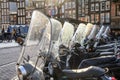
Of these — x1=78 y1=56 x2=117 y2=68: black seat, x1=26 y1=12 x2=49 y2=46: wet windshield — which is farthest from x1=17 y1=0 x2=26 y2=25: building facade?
x1=26 y1=12 x2=49 y2=46: wet windshield

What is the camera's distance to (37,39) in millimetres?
6281

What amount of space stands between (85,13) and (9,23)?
23.3 m

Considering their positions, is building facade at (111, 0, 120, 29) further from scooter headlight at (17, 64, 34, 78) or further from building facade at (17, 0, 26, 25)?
scooter headlight at (17, 64, 34, 78)

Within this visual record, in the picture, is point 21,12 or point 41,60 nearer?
point 41,60

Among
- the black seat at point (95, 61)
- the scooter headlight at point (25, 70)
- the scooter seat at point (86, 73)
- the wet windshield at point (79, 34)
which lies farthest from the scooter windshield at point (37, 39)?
the wet windshield at point (79, 34)

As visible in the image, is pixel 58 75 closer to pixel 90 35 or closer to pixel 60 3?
pixel 90 35

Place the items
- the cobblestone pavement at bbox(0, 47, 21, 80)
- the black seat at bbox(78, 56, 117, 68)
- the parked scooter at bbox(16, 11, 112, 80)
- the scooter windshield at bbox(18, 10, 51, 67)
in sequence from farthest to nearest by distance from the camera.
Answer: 1. the cobblestone pavement at bbox(0, 47, 21, 80)
2. the black seat at bbox(78, 56, 117, 68)
3. the scooter windshield at bbox(18, 10, 51, 67)
4. the parked scooter at bbox(16, 11, 112, 80)

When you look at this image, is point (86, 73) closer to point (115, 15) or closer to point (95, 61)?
point (95, 61)

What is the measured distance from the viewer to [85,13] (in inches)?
3287

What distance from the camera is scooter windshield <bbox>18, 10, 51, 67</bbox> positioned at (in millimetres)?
6137

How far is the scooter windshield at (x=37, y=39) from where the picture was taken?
6.14 meters

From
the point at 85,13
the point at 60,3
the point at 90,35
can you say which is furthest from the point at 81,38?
the point at 60,3

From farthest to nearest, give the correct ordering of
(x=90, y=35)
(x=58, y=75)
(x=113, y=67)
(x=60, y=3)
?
1. (x=60, y=3)
2. (x=90, y=35)
3. (x=113, y=67)
4. (x=58, y=75)

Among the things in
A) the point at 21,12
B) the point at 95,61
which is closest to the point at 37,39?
the point at 95,61
